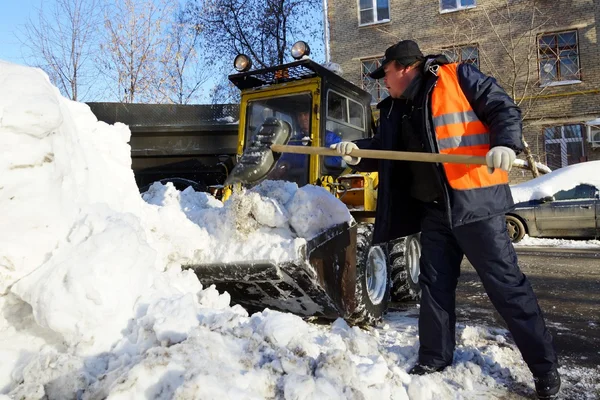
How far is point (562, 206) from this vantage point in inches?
356

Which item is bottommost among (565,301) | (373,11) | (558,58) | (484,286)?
(565,301)

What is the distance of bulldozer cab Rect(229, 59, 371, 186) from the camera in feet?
13.0

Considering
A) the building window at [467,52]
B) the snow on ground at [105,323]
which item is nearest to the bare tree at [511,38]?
the building window at [467,52]

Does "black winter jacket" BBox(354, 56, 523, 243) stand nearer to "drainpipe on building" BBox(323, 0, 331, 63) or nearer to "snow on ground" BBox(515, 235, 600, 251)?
"snow on ground" BBox(515, 235, 600, 251)

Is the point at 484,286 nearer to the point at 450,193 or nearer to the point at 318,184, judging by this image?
the point at 450,193

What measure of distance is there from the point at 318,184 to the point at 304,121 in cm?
61

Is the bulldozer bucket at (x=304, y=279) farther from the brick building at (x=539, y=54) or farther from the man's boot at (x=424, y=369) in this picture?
the brick building at (x=539, y=54)

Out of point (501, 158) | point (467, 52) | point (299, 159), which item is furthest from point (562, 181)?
point (501, 158)

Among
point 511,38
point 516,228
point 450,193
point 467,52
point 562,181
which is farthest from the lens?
point 467,52

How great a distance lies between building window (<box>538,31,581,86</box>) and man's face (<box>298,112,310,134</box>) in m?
13.6

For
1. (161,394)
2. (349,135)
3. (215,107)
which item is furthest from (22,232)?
(215,107)

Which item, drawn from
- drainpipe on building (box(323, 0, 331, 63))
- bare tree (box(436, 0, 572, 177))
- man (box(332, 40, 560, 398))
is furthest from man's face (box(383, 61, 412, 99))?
drainpipe on building (box(323, 0, 331, 63))

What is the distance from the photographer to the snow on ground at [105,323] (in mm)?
1634

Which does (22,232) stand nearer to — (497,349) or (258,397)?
(258,397)
